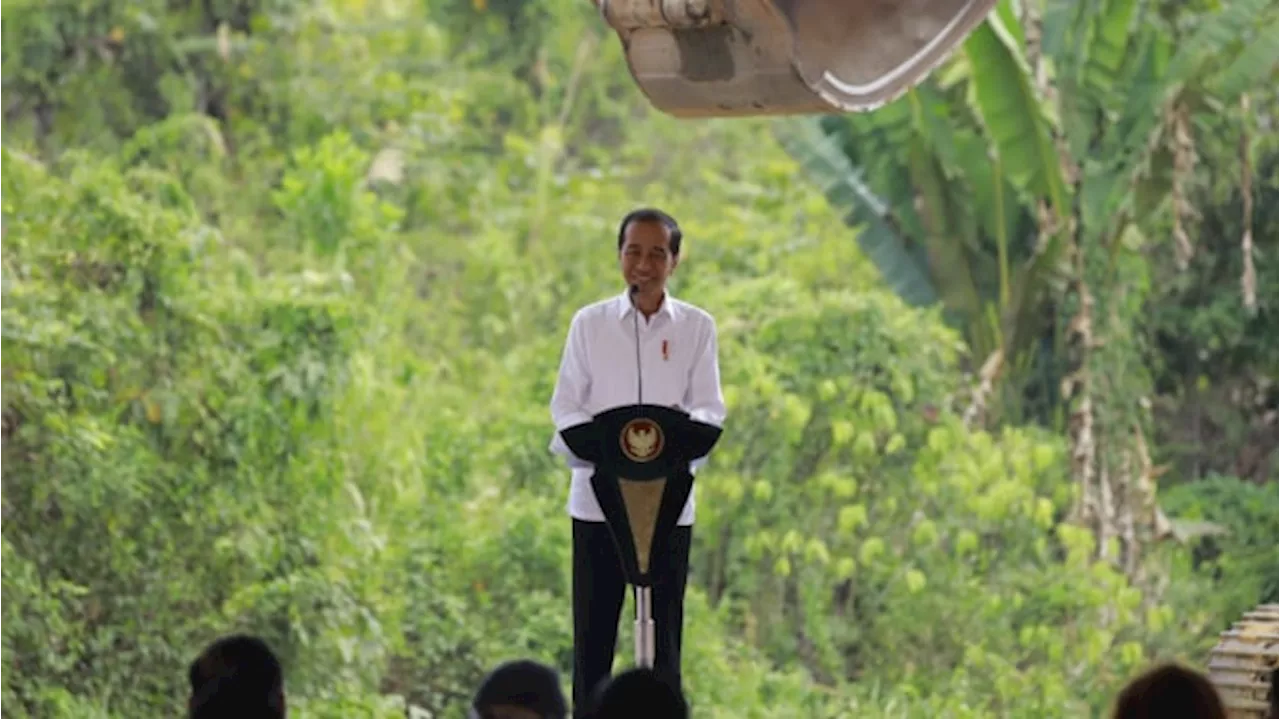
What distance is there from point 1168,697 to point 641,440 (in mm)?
1695

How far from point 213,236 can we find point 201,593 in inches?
45.2

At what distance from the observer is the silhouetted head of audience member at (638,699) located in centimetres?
327

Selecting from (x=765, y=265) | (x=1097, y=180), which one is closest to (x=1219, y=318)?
(x=1097, y=180)

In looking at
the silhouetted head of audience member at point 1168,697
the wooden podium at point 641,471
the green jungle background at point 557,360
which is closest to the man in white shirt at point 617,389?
the wooden podium at point 641,471

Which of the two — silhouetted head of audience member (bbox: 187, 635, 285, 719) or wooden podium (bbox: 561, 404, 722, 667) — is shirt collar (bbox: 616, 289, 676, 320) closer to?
wooden podium (bbox: 561, 404, 722, 667)

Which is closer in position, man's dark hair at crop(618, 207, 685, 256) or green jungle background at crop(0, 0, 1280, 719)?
man's dark hair at crop(618, 207, 685, 256)

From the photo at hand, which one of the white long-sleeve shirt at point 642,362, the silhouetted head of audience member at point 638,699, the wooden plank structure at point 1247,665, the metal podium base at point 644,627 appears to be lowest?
the wooden plank structure at point 1247,665

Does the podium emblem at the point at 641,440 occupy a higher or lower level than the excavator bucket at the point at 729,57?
lower

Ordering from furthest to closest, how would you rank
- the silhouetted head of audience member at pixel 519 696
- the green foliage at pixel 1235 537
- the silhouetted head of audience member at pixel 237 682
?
the green foliage at pixel 1235 537 < the silhouetted head of audience member at pixel 519 696 < the silhouetted head of audience member at pixel 237 682

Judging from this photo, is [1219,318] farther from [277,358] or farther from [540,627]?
[277,358]

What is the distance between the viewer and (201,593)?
25.5 ft

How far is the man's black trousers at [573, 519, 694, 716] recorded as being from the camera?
4965mm

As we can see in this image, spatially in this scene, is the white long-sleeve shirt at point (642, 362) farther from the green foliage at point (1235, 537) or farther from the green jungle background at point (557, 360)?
the green foliage at point (1235, 537)

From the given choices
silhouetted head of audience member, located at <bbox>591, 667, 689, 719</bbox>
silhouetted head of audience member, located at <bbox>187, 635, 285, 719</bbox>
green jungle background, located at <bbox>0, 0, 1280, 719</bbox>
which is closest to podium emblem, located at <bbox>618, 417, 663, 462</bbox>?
silhouetted head of audience member, located at <bbox>187, 635, 285, 719</bbox>
